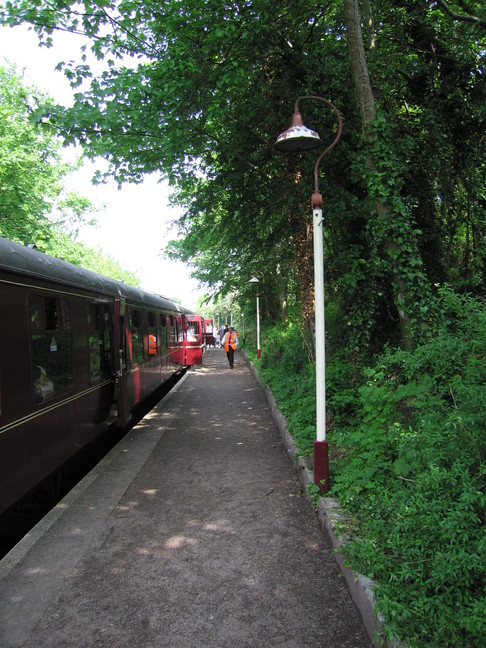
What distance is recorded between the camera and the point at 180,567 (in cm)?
364

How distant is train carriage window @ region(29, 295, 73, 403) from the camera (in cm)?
455

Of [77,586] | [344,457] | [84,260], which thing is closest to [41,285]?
[77,586]

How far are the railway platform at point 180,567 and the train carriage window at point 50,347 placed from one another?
4.07 ft

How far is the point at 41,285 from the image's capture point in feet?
15.6

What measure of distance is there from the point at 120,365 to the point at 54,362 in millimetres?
2658

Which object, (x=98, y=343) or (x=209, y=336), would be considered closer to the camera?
(x=98, y=343)

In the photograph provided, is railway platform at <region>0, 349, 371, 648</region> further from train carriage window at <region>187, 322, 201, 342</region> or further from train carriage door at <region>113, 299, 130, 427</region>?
train carriage window at <region>187, 322, 201, 342</region>

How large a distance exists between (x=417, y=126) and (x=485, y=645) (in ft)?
26.0

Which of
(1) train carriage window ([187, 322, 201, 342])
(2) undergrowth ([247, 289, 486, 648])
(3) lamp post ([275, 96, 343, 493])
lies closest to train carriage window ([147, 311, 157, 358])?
(3) lamp post ([275, 96, 343, 493])

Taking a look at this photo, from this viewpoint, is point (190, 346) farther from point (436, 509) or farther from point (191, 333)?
point (436, 509)

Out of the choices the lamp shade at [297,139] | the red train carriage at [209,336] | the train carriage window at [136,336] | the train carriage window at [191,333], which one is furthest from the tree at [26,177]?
the red train carriage at [209,336]

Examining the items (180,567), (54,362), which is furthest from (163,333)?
(180,567)

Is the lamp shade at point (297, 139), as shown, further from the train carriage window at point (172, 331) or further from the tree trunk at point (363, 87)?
the train carriage window at point (172, 331)

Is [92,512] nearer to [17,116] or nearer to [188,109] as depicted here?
[188,109]
